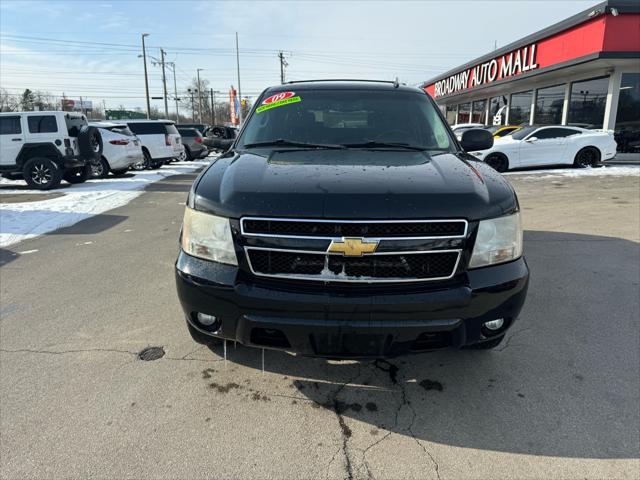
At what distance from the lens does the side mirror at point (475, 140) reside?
3.69 m

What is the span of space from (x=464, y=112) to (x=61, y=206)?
101 feet

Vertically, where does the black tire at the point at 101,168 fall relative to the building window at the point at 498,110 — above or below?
below

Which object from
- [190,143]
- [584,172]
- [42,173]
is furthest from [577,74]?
[42,173]

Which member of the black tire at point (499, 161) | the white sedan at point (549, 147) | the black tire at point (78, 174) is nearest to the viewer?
the black tire at point (78, 174)

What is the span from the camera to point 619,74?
1591 centimetres

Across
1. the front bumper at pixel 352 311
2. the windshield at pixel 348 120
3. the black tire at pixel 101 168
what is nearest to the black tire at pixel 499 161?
the windshield at pixel 348 120

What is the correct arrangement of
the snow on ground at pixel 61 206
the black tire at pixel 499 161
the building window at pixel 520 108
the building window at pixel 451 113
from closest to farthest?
1. the snow on ground at pixel 61 206
2. the black tire at pixel 499 161
3. the building window at pixel 520 108
4. the building window at pixel 451 113

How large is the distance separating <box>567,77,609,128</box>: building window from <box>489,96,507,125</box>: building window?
20.5ft

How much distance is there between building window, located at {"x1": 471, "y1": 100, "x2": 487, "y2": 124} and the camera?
28.3m

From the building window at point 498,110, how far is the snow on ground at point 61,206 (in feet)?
65.7

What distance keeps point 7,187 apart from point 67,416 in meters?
12.0

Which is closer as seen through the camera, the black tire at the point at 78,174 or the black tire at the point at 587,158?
the black tire at the point at 78,174

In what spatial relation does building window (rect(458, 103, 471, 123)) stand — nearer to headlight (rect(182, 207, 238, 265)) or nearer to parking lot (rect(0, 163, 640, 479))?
parking lot (rect(0, 163, 640, 479))

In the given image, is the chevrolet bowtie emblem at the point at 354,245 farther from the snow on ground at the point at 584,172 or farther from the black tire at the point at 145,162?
the black tire at the point at 145,162
